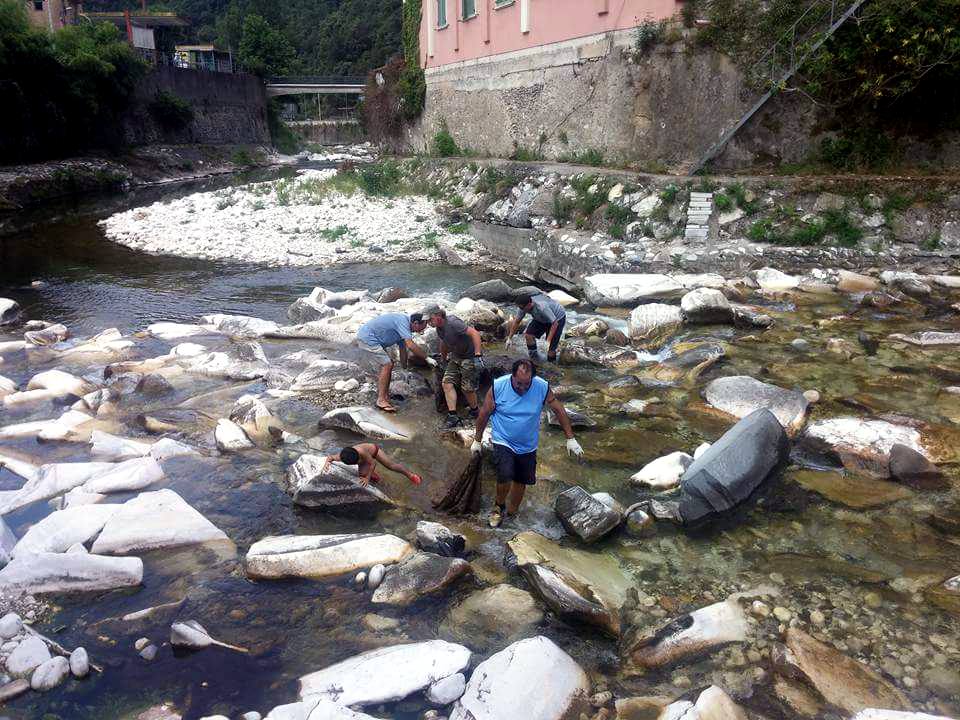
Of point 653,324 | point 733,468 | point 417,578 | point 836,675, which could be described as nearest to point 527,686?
point 417,578

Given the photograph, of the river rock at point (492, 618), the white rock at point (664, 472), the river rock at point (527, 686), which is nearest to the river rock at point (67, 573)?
the river rock at point (492, 618)

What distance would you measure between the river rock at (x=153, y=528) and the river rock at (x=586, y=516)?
243cm

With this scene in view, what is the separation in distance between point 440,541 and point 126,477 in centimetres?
276

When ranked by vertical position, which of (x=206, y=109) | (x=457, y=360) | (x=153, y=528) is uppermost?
(x=206, y=109)

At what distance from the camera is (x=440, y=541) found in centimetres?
469

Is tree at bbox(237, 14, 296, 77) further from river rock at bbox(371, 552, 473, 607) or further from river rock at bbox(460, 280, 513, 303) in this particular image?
river rock at bbox(371, 552, 473, 607)

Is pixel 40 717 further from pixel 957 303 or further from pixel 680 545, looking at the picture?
pixel 957 303

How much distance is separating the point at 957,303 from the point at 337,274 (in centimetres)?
1015

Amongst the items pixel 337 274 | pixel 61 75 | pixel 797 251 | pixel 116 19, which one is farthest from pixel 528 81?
pixel 116 19

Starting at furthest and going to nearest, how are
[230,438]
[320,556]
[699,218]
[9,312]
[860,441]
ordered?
[699,218] < [9,312] < [230,438] < [860,441] < [320,556]

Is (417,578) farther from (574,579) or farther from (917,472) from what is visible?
(917,472)

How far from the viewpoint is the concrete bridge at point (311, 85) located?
4862 centimetres

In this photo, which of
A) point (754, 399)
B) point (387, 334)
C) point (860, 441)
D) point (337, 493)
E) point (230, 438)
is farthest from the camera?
point (387, 334)

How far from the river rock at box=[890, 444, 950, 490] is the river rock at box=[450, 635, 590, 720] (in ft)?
10.8
